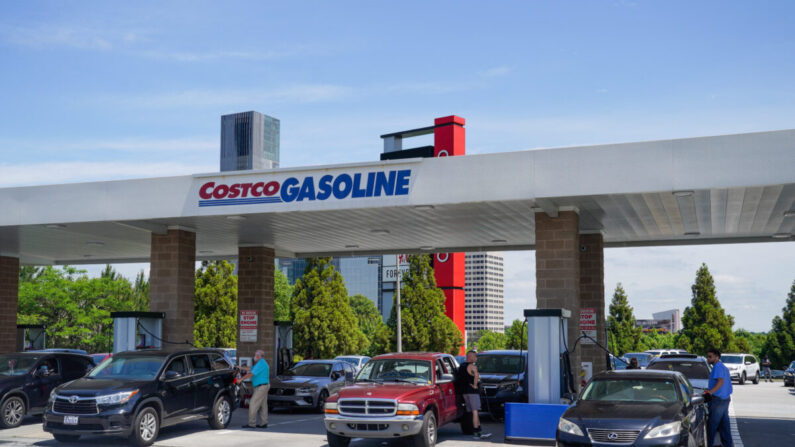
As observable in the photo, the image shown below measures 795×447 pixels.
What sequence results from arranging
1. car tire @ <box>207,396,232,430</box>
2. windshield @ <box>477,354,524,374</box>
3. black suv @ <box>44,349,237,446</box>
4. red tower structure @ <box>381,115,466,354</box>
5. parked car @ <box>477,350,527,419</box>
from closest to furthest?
1. black suv @ <box>44,349,237,446</box>
2. car tire @ <box>207,396,232,430</box>
3. parked car @ <box>477,350,527,419</box>
4. windshield @ <box>477,354,524,374</box>
5. red tower structure @ <box>381,115,466,354</box>

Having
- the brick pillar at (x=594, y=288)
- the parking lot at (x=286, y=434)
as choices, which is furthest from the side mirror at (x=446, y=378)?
the brick pillar at (x=594, y=288)

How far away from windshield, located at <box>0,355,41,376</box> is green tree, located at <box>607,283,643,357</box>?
53.3 m

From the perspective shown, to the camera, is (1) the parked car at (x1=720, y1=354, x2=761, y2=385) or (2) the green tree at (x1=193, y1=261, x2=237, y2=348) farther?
(2) the green tree at (x1=193, y1=261, x2=237, y2=348)

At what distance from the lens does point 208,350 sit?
1702 cm

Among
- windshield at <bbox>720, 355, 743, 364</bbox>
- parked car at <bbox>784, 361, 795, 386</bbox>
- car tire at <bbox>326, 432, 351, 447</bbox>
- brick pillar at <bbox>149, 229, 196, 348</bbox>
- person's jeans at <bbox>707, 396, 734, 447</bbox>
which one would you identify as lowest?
parked car at <bbox>784, 361, 795, 386</bbox>

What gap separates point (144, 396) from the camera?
14.5 metres

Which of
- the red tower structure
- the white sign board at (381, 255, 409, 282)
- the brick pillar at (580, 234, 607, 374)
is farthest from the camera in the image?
the red tower structure

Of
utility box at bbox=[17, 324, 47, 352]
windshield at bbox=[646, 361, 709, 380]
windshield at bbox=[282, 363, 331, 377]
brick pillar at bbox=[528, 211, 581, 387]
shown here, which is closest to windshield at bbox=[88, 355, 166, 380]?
windshield at bbox=[282, 363, 331, 377]

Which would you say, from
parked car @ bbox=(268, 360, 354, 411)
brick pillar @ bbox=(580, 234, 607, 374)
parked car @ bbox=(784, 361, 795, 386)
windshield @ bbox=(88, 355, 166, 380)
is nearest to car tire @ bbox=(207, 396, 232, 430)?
windshield @ bbox=(88, 355, 166, 380)

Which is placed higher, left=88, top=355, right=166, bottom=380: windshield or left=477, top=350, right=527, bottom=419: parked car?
left=88, top=355, right=166, bottom=380: windshield

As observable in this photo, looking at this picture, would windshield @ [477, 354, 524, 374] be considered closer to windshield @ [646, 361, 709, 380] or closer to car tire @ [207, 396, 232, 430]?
windshield @ [646, 361, 709, 380]

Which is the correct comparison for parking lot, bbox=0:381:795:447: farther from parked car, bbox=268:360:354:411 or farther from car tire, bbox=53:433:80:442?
parked car, bbox=268:360:354:411

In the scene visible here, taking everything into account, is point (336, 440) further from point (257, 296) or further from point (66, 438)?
point (257, 296)

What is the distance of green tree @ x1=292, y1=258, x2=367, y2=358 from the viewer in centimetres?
4497
